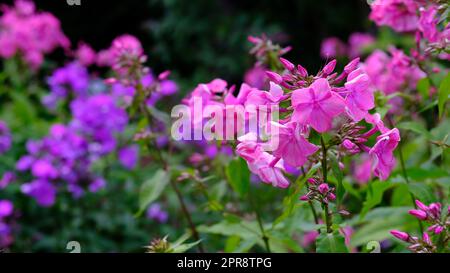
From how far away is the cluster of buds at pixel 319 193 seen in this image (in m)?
1.14

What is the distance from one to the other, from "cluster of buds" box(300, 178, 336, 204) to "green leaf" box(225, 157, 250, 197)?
13.5 inches

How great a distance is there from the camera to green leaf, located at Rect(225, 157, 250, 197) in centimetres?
151

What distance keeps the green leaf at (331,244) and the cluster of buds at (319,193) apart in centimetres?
8

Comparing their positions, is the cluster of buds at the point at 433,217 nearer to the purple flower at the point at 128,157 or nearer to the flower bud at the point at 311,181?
the flower bud at the point at 311,181

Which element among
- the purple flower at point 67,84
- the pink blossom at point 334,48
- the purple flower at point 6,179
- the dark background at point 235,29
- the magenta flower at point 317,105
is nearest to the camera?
the magenta flower at point 317,105

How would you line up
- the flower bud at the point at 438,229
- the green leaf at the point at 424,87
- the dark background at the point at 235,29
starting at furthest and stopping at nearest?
the dark background at the point at 235,29 → the green leaf at the point at 424,87 → the flower bud at the point at 438,229

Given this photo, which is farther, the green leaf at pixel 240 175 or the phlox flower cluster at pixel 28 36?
the phlox flower cluster at pixel 28 36

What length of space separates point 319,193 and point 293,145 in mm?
128

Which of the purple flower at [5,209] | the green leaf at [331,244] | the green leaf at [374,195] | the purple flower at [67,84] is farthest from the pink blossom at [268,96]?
the purple flower at [67,84]

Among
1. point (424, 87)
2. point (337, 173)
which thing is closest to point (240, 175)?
point (337, 173)

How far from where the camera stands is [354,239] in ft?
6.57

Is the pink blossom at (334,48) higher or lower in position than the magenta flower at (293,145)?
higher

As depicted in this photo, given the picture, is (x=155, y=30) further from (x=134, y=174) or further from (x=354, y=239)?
(x=354, y=239)

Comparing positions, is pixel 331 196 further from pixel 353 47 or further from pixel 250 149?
pixel 353 47
